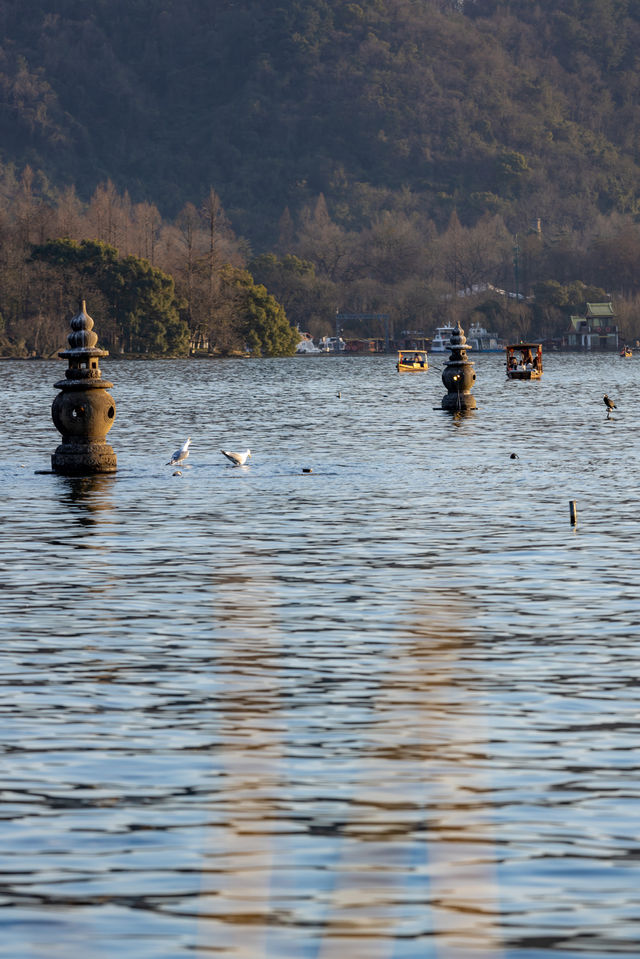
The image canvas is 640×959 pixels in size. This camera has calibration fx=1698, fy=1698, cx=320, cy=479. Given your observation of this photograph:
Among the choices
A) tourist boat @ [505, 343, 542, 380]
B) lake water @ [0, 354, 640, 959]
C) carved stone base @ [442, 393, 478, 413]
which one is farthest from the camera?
tourist boat @ [505, 343, 542, 380]

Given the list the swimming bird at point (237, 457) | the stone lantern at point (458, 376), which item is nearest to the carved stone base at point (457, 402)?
the stone lantern at point (458, 376)

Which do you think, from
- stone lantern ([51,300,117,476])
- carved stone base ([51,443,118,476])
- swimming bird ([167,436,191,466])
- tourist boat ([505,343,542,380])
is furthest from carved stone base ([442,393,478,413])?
tourist boat ([505,343,542,380])

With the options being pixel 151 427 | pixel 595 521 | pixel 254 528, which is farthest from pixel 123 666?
pixel 151 427

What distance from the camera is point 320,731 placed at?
13.9m

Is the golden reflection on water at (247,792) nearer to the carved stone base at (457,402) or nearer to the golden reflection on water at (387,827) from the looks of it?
the golden reflection on water at (387,827)

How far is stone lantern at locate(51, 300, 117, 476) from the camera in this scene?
39.3 meters

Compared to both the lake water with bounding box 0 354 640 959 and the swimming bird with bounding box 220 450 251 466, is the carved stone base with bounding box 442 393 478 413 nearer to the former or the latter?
the swimming bird with bounding box 220 450 251 466

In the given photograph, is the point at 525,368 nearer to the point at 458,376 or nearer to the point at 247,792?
the point at 458,376

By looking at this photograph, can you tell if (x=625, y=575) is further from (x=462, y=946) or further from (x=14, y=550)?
(x=462, y=946)

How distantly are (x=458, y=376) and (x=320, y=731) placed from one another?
60.8 m

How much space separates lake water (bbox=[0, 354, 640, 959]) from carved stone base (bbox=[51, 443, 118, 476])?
631cm

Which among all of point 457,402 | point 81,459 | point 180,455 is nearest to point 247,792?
point 81,459

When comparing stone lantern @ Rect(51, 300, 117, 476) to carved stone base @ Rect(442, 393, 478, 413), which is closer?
stone lantern @ Rect(51, 300, 117, 476)

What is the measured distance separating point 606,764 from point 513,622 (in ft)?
22.5
